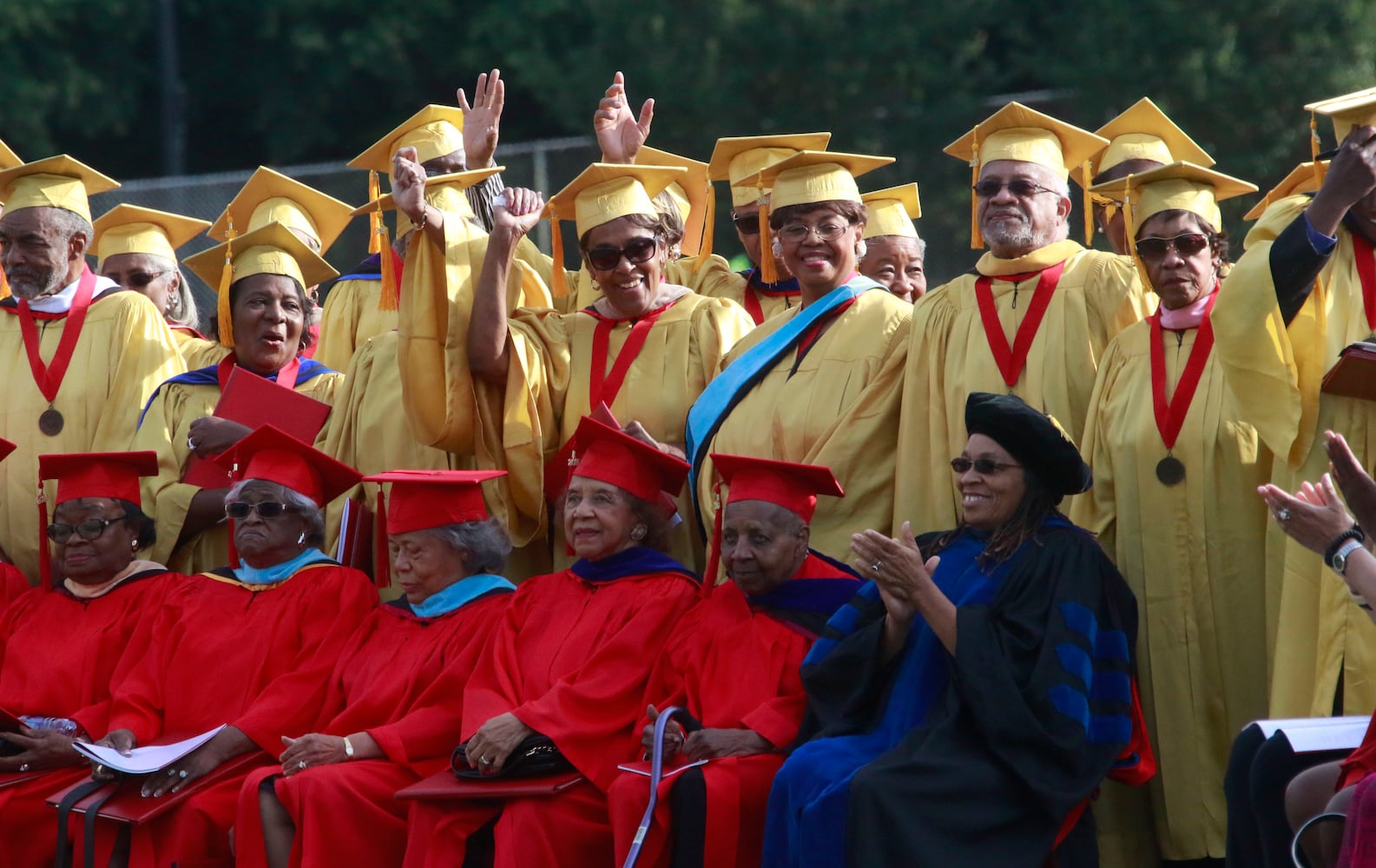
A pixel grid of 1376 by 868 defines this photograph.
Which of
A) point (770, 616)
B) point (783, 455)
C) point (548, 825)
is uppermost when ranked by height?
point (783, 455)

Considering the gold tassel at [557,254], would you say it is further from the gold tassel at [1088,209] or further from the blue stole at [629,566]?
the gold tassel at [1088,209]

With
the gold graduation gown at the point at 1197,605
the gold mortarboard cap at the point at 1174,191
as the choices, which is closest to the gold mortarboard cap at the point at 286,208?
the gold mortarboard cap at the point at 1174,191

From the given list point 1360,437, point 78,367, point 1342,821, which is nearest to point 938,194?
point 78,367

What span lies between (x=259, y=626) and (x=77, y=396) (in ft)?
5.55

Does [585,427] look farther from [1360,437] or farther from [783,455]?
[1360,437]

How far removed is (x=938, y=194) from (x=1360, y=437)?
10363mm

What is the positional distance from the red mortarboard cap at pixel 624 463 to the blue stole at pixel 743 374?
284 millimetres

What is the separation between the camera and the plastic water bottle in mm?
6527

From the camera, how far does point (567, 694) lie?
5.86m

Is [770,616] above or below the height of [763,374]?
below

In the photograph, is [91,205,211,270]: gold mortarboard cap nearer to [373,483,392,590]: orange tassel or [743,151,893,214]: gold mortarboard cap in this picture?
[373,483,392,590]: orange tassel

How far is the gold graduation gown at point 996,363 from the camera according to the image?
621 cm

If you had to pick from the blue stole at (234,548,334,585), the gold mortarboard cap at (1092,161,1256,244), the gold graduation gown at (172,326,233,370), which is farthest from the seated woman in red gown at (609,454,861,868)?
the gold graduation gown at (172,326,233,370)

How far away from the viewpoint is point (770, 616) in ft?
19.3
